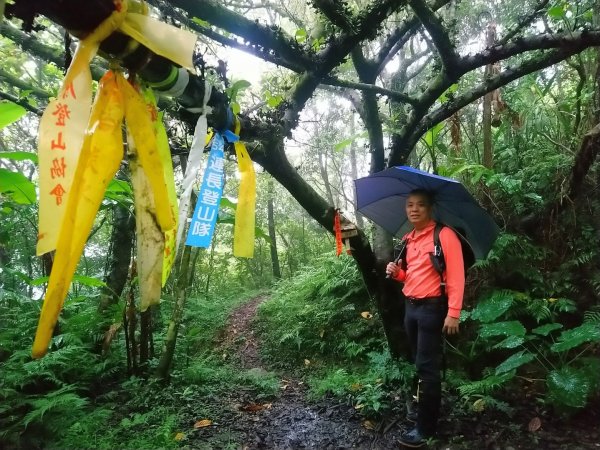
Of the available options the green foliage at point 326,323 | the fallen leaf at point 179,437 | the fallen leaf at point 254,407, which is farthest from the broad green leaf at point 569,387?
the fallen leaf at point 179,437

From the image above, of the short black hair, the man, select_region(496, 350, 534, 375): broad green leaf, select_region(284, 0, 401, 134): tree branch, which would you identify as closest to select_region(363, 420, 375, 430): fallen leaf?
the man

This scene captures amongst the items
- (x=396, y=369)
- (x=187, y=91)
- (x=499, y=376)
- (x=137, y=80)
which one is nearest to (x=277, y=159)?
(x=187, y=91)

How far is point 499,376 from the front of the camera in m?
3.94

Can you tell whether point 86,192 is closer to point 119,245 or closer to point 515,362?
point 515,362

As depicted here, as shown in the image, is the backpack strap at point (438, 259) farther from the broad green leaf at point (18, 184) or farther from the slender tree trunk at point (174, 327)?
the broad green leaf at point (18, 184)

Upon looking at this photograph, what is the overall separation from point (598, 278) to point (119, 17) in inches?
203

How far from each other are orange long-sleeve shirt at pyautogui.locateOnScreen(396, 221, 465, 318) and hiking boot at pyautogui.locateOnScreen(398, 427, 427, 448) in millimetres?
1169

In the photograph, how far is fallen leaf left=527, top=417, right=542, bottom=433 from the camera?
350 cm

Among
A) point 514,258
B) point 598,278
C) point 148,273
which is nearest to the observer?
point 148,273

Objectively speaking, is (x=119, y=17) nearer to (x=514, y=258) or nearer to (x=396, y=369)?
(x=396, y=369)

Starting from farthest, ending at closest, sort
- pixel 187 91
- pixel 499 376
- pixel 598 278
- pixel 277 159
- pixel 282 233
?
1. pixel 282 233
2. pixel 598 278
3. pixel 499 376
4. pixel 277 159
5. pixel 187 91

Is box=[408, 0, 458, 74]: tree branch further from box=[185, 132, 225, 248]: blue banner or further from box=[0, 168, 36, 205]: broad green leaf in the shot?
box=[0, 168, 36, 205]: broad green leaf

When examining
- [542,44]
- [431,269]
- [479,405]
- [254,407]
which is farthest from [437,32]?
[254,407]

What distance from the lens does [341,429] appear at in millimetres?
4016
